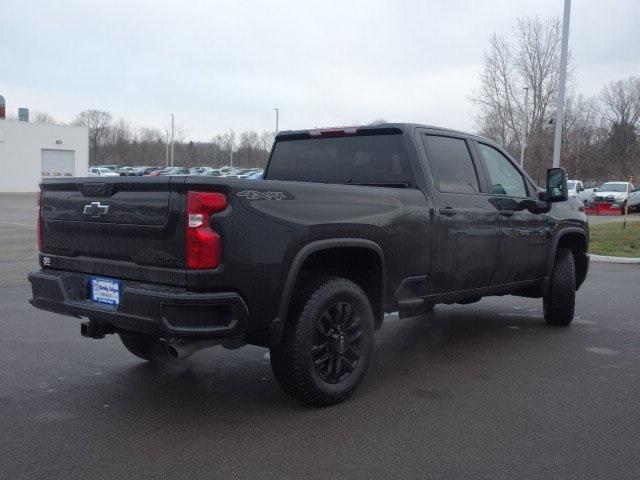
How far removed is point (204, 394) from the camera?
4.57 metres

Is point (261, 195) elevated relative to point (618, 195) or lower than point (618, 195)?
lower

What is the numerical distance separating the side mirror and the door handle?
1648 millimetres

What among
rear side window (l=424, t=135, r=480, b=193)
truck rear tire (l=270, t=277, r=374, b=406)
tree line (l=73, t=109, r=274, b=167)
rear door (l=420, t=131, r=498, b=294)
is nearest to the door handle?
rear door (l=420, t=131, r=498, b=294)

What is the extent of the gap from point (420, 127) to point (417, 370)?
1.98 metres

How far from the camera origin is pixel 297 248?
399cm

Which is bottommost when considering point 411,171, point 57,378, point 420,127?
point 57,378

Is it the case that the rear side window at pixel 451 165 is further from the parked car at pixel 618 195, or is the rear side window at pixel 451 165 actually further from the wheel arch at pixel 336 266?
the parked car at pixel 618 195

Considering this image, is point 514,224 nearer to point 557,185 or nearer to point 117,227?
point 557,185

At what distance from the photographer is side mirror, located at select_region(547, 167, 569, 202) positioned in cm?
633

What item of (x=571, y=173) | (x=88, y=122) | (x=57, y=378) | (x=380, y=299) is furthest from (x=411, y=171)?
(x=88, y=122)

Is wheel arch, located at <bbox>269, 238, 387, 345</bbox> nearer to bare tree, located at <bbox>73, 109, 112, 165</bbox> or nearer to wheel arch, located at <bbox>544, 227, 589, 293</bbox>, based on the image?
wheel arch, located at <bbox>544, 227, 589, 293</bbox>

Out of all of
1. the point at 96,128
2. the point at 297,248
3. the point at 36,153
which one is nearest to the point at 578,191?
the point at 36,153

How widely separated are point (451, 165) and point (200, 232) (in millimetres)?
2693

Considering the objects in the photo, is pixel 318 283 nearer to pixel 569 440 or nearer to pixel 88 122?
pixel 569 440
